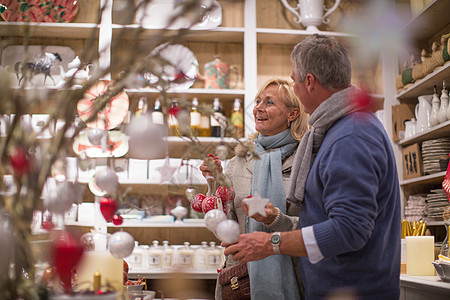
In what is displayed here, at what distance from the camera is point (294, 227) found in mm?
1396

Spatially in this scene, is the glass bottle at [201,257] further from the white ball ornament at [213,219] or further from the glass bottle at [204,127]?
the white ball ornament at [213,219]

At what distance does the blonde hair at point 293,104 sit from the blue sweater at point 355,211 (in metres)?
0.48

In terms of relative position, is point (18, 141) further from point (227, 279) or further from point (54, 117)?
point (227, 279)

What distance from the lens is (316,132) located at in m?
1.26

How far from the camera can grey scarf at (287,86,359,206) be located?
120cm

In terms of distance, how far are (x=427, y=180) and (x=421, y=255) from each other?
3.45ft

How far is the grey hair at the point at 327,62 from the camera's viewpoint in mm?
1225

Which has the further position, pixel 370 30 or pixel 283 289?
pixel 283 289

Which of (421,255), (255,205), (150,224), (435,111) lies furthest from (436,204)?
(255,205)

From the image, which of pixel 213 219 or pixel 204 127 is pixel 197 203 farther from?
pixel 204 127

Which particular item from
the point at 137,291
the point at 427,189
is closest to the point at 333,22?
the point at 427,189

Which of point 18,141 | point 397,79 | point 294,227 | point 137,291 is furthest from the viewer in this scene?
point 397,79

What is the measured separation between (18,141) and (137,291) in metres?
0.72

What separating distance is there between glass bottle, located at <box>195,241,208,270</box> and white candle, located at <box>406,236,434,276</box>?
1312mm
